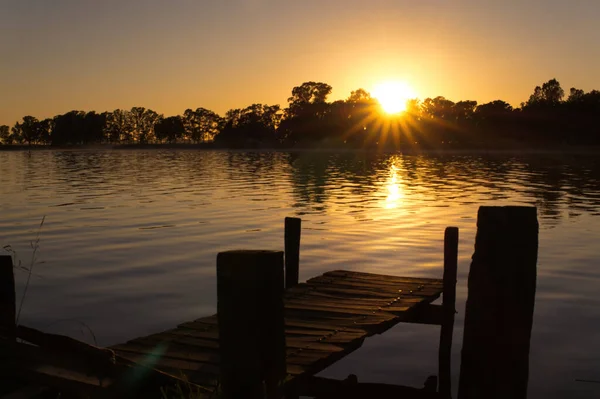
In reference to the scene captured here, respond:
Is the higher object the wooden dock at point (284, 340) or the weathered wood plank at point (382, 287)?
the wooden dock at point (284, 340)

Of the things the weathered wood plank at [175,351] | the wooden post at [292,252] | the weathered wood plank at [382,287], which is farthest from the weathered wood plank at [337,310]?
the wooden post at [292,252]

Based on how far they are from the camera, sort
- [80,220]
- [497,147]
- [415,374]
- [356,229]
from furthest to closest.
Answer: [497,147] → [80,220] → [356,229] → [415,374]

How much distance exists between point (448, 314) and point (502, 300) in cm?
452

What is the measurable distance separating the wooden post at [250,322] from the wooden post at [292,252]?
7.61 metres

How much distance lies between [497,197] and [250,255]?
120 ft

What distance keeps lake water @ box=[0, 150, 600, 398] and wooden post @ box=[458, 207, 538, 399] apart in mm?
3713

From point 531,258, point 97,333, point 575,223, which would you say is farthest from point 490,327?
point 575,223

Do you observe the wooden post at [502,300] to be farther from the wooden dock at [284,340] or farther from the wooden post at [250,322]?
the wooden post at [250,322]

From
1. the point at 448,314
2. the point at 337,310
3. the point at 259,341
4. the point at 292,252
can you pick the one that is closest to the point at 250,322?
the point at 259,341

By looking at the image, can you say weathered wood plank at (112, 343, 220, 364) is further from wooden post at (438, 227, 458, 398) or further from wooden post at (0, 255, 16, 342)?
wooden post at (438, 227, 458, 398)

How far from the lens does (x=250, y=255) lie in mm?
4469

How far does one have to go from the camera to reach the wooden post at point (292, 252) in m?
12.5

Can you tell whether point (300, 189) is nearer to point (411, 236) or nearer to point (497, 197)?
point (497, 197)

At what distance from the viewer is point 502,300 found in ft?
20.5
